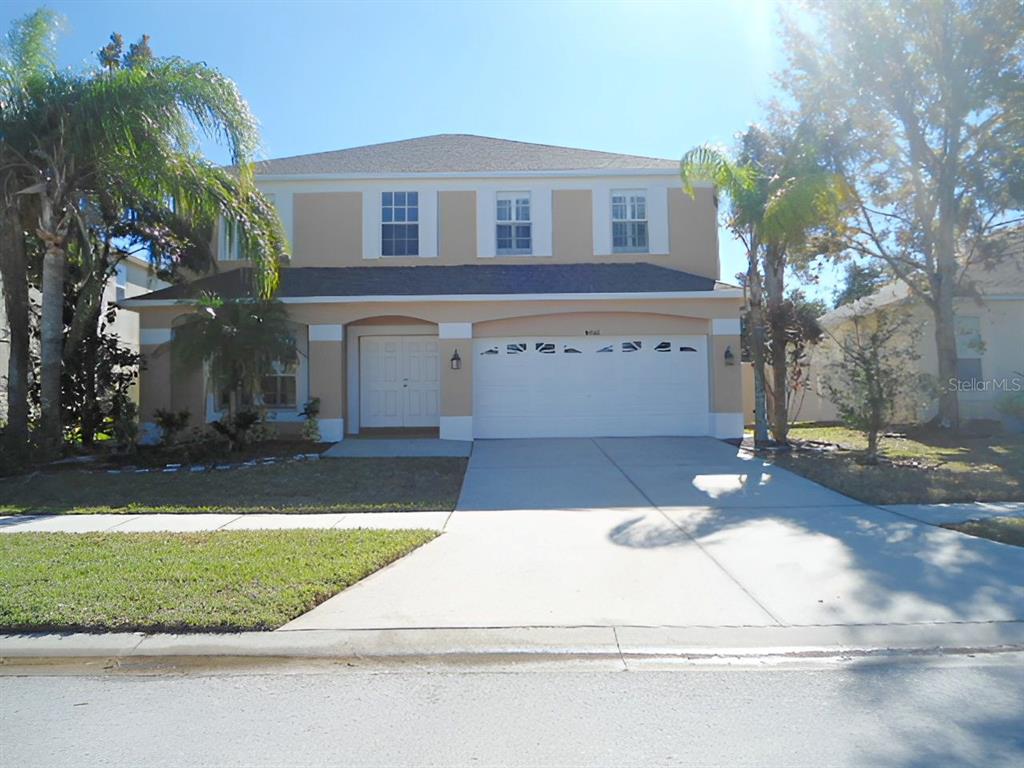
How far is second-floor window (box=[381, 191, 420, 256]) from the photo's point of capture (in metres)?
16.7

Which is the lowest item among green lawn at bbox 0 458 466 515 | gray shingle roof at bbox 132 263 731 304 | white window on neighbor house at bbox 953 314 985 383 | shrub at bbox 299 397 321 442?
green lawn at bbox 0 458 466 515

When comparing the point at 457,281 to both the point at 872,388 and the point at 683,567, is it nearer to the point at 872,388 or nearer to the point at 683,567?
the point at 872,388

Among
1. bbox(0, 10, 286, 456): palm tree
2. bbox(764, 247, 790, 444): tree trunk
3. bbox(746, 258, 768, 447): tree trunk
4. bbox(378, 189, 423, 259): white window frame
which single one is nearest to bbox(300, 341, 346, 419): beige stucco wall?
bbox(0, 10, 286, 456): palm tree

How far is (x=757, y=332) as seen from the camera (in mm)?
13273

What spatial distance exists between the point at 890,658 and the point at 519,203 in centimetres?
1368

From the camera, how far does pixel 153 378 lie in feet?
49.1

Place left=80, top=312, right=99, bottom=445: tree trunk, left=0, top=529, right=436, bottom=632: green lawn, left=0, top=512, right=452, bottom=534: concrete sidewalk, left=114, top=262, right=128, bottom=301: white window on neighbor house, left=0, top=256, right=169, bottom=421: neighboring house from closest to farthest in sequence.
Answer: left=0, top=529, right=436, bottom=632: green lawn
left=0, top=512, right=452, bottom=534: concrete sidewalk
left=80, top=312, right=99, bottom=445: tree trunk
left=0, top=256, right=169, bottom=421: neighboring house
left=114, top=262, right=128, bottom=301: white window on neighbor house

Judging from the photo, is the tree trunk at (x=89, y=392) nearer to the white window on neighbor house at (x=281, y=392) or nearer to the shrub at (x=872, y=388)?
the white window on neighbor house at (x=281, y=392)

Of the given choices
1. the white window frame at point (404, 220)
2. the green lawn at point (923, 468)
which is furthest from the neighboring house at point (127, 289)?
the green lawn at point (923, 468)

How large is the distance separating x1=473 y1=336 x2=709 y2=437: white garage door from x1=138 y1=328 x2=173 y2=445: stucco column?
21.5 feet

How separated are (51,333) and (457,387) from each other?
7461 millimetres

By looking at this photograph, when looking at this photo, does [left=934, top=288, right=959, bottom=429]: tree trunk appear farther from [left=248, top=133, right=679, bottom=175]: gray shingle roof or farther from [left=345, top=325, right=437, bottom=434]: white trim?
[left=345, top=325, right=437, bottom=434]: white trim

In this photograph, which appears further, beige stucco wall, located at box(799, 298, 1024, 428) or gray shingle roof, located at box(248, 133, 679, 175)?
beige stucco wall, located at box(799, 298, 1024, 428)

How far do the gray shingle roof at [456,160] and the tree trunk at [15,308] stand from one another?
215 inches
